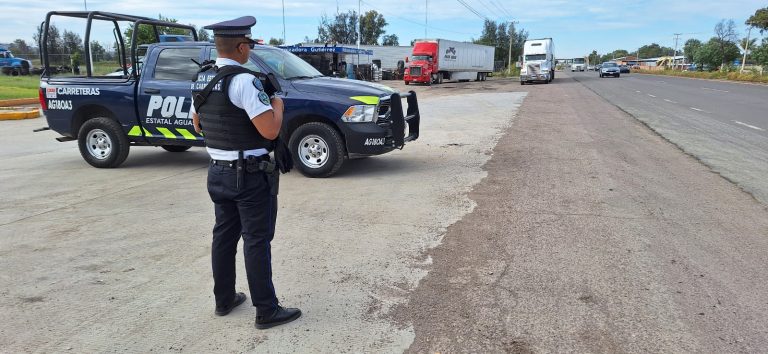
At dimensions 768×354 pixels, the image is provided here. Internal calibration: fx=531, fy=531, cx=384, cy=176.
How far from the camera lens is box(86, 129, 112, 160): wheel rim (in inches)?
321

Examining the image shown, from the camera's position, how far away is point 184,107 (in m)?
7.53

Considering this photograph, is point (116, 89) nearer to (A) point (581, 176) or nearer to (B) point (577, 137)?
(A) point (581, 176)

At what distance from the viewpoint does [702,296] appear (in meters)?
3.57

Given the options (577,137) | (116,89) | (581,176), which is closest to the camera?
(581,176)

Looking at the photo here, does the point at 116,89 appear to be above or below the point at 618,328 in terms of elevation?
above

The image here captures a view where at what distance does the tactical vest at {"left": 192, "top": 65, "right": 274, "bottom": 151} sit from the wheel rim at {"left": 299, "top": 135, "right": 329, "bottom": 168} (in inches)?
161

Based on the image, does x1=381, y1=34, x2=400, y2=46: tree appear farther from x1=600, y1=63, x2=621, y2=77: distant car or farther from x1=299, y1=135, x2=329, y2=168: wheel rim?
x1=299, y1=135, x2=329, y2=168: wheel rim

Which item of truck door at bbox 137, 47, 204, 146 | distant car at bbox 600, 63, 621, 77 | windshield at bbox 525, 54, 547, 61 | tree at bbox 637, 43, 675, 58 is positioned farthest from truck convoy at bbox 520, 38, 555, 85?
tree at bbox 637, 43, 675, 58

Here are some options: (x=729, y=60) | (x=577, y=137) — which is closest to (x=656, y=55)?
(x=729, y=60)

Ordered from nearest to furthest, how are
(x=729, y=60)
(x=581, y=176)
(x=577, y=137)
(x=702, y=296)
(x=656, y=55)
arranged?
1. (x=702, y=296)
2. (x=581, y=176)
3. (x=577, y=137)
4. (x=729, y=60)
5. (x=656, y=55)

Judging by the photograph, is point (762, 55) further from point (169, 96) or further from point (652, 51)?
point (652, 51)

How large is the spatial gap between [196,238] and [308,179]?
259 cm

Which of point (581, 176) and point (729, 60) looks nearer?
point (581, 176)

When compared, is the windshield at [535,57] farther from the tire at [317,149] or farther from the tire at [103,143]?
the tire at [103,143]
